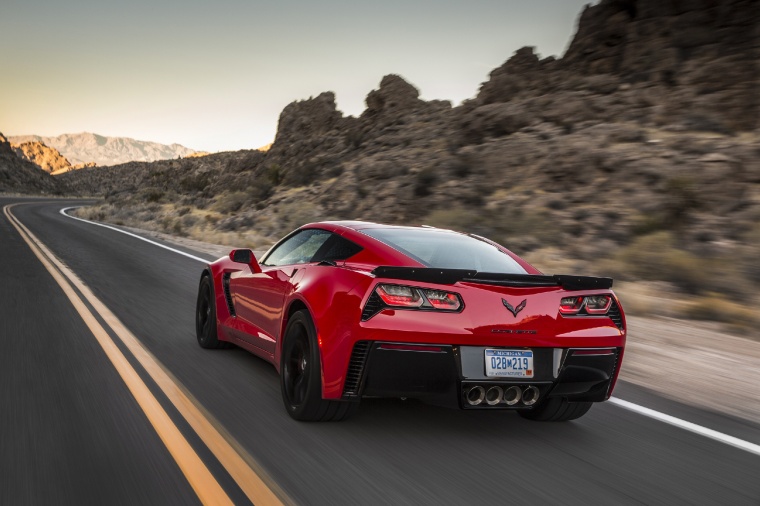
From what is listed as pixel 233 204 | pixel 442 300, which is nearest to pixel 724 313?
pixel 442 300

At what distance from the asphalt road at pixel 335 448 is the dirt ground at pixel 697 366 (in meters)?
0.43

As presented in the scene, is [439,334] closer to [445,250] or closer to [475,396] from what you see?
[475,396]

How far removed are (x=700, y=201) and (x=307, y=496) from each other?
15.5m

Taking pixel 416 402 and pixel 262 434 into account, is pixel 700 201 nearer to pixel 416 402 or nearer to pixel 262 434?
pixel 416 402

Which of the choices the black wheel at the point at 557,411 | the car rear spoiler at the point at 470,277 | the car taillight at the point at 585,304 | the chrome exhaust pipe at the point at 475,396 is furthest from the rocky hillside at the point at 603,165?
the chrome exhaust pipe at the point at 475,396

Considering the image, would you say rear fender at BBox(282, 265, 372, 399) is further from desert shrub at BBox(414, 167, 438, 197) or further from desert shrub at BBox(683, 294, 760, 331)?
desert shrub at BBox(414, 167, 438, 197)

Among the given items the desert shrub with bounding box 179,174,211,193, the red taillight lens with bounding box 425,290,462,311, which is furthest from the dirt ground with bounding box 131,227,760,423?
Answer: the desert shrub with bounding box 179,174,211,193

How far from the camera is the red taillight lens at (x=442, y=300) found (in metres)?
4.28

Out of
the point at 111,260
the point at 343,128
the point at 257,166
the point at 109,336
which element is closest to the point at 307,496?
the point at 109,336

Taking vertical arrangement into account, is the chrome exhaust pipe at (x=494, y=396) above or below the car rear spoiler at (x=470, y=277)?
below

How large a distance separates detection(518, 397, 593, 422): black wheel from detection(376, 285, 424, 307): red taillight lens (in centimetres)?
134

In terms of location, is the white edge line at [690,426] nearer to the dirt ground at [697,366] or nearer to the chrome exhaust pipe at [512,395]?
the dirt ground at [697,366]

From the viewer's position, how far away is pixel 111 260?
51.1 feet

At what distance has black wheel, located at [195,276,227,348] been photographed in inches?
277
